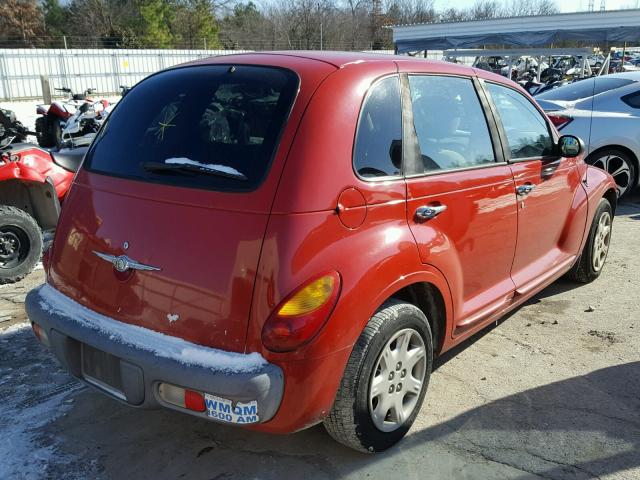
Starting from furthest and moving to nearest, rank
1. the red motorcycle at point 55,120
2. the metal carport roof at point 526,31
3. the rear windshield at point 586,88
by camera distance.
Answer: the metal carport roof at point 526,31 < the red motorcycle at point 55,120 < the rear windshield at point 586,88

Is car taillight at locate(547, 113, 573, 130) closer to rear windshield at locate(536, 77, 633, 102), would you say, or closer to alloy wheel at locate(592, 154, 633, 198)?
alloy wheel at locate(592, 154, 633, 198)

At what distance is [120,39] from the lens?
42969mm

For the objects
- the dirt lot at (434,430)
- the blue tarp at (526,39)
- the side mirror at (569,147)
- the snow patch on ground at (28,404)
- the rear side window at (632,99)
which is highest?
the blue tarp at (526,39)

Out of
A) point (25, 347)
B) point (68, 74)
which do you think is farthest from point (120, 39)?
point (25, 347)

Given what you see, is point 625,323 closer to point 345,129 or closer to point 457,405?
point 457,405

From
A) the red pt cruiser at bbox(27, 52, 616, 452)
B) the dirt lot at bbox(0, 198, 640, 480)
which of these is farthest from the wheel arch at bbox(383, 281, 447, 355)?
the dirt lot at bbox(0, 198, 640, 480)

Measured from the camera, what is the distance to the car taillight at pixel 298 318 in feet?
7.34

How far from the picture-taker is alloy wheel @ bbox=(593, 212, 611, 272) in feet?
16.2

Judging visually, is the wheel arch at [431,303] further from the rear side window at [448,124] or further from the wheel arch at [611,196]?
the wheel arch at [611,196]

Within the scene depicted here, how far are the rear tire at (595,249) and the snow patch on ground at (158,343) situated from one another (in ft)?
11.6

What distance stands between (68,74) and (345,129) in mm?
28742

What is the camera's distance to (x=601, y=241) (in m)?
5.06

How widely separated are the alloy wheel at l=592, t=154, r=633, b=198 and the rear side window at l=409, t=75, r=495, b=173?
5.09 meters

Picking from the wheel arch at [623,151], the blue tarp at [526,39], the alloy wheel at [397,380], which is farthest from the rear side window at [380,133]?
the blue tarp at [526,39]
